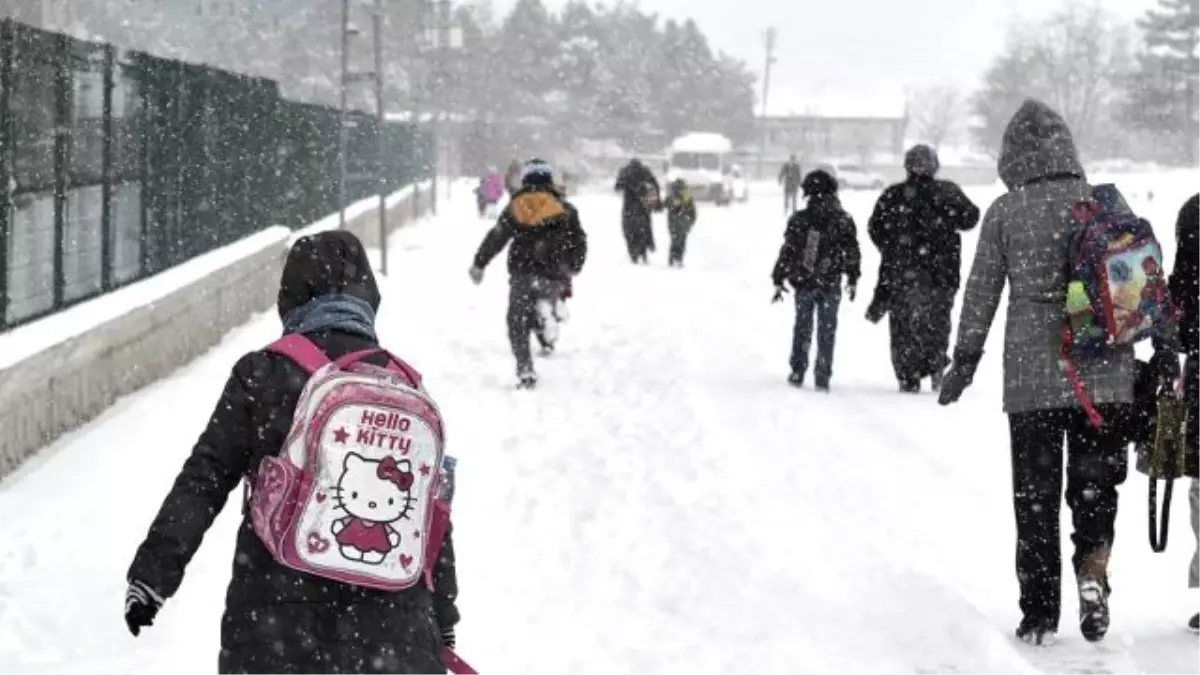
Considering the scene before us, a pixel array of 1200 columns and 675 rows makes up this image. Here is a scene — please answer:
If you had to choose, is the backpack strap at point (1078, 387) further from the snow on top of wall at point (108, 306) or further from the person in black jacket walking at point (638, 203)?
the person in black jacket walking at point (638, 203)

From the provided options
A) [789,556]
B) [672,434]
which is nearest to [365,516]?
[789,556]

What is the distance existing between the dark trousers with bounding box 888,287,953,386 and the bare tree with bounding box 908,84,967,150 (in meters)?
165

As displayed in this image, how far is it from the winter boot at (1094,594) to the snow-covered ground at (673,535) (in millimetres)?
96

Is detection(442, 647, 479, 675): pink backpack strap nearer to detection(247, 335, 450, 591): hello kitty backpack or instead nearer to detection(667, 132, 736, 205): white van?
detection(247, 335, 450, 591): hello kitty backpack

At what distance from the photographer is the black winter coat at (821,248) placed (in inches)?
496

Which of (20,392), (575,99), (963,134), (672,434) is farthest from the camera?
(963,134)

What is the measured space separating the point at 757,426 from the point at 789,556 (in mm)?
3546

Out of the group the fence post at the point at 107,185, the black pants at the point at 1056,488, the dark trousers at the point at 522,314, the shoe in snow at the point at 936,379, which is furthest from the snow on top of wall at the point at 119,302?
the shoe in snow at the point at 936,379

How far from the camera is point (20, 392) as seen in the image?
332 inches

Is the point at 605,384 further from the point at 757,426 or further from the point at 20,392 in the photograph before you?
the point at 20,392

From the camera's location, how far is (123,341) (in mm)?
10906

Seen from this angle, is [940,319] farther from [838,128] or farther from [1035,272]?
[838,128]

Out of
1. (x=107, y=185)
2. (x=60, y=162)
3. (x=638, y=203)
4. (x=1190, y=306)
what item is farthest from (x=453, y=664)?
(x=638, y=203)

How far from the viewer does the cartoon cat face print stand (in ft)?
11.2
